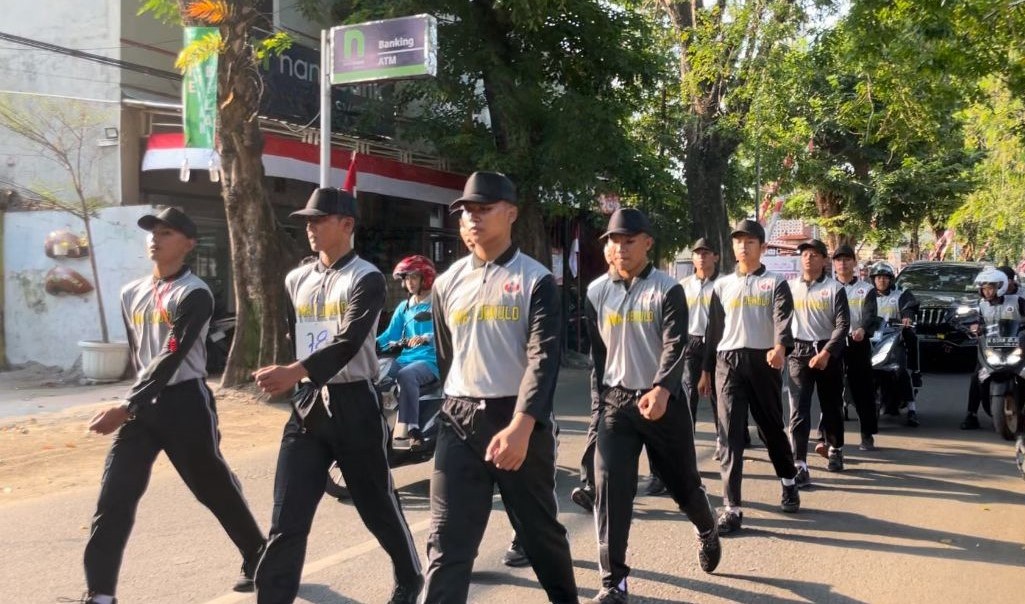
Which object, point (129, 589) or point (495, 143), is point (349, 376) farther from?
point (495, 143)

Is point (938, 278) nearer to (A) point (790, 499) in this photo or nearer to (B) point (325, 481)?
(A) point (790, 499)

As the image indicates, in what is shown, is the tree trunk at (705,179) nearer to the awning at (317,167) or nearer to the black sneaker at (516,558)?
the awning at (317,167)

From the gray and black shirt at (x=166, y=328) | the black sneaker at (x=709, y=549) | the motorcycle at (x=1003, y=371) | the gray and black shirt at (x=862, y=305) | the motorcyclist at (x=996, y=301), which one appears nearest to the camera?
the gray and black shirt at (x=166, y=328)

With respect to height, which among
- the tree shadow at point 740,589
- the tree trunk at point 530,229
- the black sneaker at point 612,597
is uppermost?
the tree trunk at point 530,229

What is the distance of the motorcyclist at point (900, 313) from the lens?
410 inches

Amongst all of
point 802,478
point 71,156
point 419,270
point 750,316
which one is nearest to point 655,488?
point 802,478

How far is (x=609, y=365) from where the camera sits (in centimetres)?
491

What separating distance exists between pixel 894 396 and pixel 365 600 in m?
7.62

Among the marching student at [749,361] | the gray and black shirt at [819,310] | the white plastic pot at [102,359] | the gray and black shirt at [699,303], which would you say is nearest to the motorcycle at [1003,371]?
the gray and black shirt at [819,310]

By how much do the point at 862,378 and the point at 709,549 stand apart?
453cm

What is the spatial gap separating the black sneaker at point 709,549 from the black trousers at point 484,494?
1.51 meters

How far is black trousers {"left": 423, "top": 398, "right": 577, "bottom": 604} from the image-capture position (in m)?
3.45

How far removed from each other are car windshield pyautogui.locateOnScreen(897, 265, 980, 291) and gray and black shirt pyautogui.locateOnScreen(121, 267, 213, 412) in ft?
48.0

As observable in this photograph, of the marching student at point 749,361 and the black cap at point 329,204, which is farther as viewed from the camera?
the marching student at point 749,361
